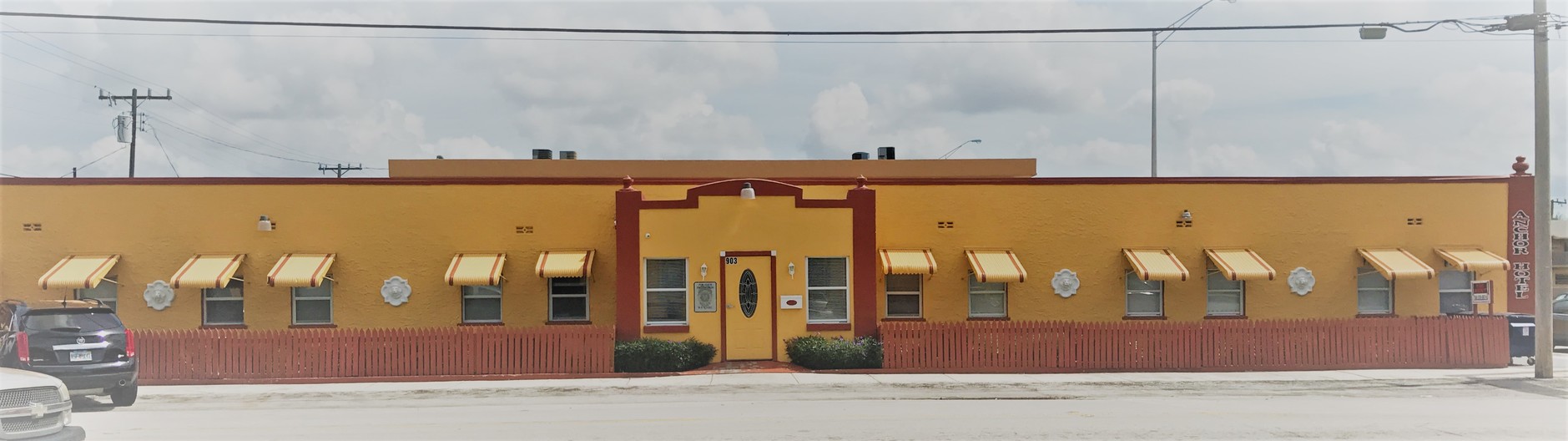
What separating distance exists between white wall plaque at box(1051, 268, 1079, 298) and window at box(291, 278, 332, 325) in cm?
1398

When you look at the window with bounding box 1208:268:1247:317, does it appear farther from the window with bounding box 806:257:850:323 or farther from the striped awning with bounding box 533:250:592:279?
the striped awning with bounding box 533:250:592:279

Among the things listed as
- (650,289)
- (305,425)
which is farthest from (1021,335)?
(305,425)

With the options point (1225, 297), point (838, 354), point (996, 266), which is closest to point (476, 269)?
point (838, 354)

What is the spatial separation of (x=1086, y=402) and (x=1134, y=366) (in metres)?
4.44

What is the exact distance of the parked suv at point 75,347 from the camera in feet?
46.0

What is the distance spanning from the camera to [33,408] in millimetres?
10719

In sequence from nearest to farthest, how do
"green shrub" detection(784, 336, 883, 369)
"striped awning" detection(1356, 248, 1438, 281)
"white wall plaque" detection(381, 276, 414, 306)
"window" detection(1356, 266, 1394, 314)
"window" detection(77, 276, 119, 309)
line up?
"green shrub" detection(784, 336, 883, 369), "window" detection(77, 276, 119, 309), "white wall plaque" detection(381, 276, 414, 306), "striped awning" detection(1356, 248, 1438, 281), "window" detection(1356, 266, 1394, 314)

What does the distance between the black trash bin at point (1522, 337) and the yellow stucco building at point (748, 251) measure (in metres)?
1.35

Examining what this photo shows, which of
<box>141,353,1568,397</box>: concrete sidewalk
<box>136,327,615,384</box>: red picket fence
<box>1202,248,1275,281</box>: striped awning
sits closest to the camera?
<box>141,353,1568,397</box>: concrete sidewalk

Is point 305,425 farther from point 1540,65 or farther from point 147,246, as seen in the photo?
point 1540,65

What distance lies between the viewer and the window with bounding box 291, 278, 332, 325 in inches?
779

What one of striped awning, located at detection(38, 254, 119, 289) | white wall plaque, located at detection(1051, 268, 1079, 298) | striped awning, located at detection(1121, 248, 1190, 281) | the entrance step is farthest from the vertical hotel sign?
striped awning, located at detection(38, 254, 119, 289)

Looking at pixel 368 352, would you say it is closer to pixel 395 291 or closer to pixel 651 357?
pixel 395 291

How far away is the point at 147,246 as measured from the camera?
1945 centimetres
